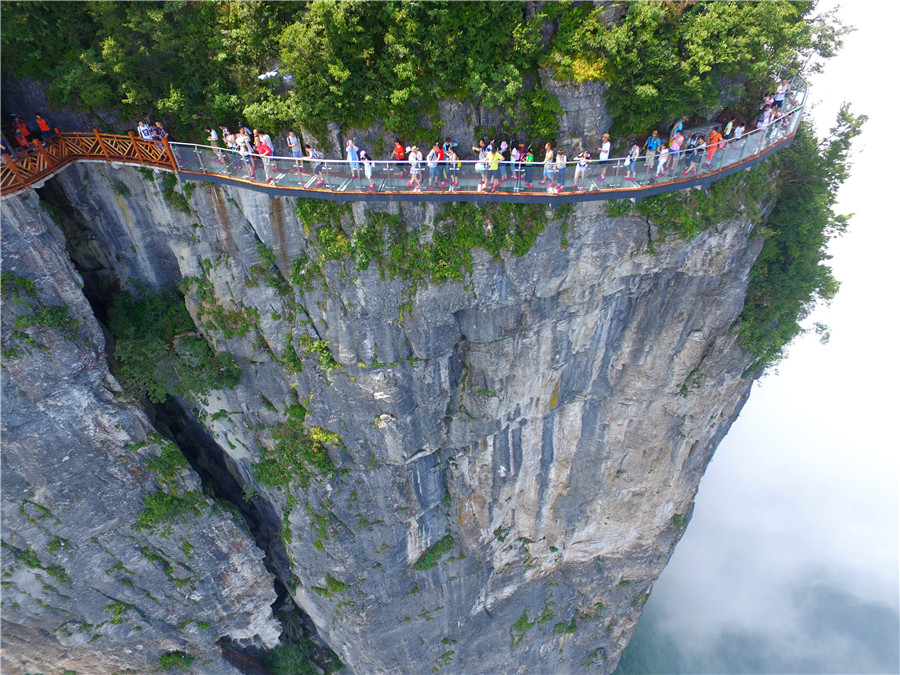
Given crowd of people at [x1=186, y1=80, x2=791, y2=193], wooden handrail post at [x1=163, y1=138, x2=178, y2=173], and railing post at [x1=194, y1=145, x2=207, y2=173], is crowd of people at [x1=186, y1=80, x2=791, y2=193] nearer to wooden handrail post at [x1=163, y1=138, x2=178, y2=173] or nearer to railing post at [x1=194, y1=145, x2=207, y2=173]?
railing post at [x1=194, y1=145, x2=207, y2=173]

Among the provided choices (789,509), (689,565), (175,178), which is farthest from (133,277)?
(789,509)

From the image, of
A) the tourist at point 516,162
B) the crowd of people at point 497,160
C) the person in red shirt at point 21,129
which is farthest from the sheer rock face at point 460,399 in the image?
the tourist at point 516,162

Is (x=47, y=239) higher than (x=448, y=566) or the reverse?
higher

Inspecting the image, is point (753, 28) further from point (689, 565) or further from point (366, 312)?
point (689, 565)

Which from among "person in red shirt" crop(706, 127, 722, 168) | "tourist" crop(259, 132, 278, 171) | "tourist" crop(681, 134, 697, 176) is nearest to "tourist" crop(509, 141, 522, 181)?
"tourist" crop(681, 134, 697, 176)

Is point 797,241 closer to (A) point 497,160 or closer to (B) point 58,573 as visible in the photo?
(A) point 497,160

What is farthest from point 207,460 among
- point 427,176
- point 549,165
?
point 549,165

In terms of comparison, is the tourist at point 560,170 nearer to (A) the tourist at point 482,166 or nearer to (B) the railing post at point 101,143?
(A) the tourist at point 482,166
